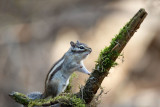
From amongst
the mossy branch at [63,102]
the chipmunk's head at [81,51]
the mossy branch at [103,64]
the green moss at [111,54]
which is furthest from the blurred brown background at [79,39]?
the green moss at [111,54]

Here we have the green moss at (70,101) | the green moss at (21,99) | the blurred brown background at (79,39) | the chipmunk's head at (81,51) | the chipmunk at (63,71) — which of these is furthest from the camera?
the blurred brown background at (79,39)

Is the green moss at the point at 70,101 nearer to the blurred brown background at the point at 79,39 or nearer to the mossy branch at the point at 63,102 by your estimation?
the mossy branch at the point at 63,102

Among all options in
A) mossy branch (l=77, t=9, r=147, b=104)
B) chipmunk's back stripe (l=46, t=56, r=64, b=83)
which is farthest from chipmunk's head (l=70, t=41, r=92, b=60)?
mossy branch (l=77, t=9, r=147, b=104)

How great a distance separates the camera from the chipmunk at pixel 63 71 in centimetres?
342

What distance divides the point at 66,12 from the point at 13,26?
1.69m

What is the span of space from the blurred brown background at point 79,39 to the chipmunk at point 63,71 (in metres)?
4.05

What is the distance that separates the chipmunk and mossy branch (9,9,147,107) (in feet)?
1.01

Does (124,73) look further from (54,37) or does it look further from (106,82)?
(54,37)

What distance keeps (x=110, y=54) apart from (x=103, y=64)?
4.2 inches

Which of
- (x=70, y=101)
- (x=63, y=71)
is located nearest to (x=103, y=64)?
(x=70, y=101)

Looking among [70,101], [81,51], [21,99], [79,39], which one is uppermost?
[79,39]

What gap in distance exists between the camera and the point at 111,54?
2828 millimetres

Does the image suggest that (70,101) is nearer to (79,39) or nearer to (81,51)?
(81,51)

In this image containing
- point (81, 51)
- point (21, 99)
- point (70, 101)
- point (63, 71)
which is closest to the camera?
point (70, 101)
